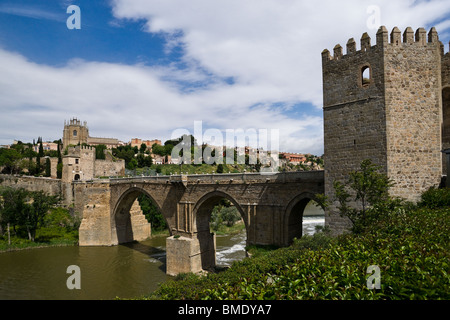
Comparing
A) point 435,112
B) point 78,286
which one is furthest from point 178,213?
point 435,112

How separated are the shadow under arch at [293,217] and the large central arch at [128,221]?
59.7ft

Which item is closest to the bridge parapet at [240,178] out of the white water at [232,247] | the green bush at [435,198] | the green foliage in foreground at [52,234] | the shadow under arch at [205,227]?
the shadow under arch at [205,227]

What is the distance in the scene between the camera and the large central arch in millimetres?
33344

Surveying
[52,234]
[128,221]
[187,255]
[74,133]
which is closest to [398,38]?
[187,255]

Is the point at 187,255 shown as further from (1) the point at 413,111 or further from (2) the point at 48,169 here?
(2) the point at 48,169

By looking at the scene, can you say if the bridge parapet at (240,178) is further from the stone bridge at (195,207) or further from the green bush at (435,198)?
the green bush at (435,198)

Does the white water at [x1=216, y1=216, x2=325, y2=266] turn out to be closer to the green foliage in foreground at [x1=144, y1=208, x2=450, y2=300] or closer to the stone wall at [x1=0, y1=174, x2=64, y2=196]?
the green foliage in foreground at [x1=144, y1=208, x2=450, y2=300]

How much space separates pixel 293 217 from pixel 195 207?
8.27m

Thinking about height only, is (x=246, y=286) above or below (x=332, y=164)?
below

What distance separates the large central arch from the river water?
4.47ft

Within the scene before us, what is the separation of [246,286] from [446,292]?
129 inches

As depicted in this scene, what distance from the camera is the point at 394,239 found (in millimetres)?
7613

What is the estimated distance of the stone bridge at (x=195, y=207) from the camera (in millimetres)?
18672
